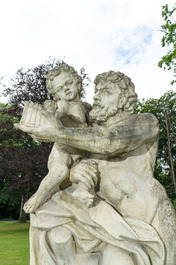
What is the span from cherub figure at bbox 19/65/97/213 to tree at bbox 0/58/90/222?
12526mm

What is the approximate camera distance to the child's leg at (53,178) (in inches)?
101

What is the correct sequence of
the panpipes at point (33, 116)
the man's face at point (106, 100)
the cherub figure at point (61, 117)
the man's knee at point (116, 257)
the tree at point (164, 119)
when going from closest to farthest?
the man's knee at point (116, 257)
the panpipes at point (33, 116)
the cherub figure at point (61, 117)
the man's face at point (106, 100)
the tree at point (164, 119)

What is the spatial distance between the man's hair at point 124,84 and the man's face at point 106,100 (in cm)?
3

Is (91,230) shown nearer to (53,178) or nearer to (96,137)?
(53,178)

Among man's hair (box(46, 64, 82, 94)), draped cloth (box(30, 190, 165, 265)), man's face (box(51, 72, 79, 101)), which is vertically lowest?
draped cloth (box(30, 190, 165, 265))

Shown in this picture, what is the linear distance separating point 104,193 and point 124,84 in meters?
1.05

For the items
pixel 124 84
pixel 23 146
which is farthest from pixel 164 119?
pixel 124 84

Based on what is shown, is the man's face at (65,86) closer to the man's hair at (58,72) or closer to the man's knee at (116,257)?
the man's hair at (58,72)

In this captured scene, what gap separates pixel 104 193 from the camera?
2.65m

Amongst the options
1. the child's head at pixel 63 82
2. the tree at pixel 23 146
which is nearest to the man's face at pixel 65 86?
the child's head at pixel 63 82

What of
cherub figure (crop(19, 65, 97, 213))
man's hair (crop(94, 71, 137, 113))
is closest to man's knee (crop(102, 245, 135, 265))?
cherub figure (crop(19, 65, 97, 213))

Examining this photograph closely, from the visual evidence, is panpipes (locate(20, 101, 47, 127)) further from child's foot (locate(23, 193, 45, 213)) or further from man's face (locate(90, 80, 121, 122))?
child's foot (locate(23, 193, 45, 213))

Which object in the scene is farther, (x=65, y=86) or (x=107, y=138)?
(x=65, y=86)

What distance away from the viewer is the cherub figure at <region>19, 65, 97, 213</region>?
8.48ft
